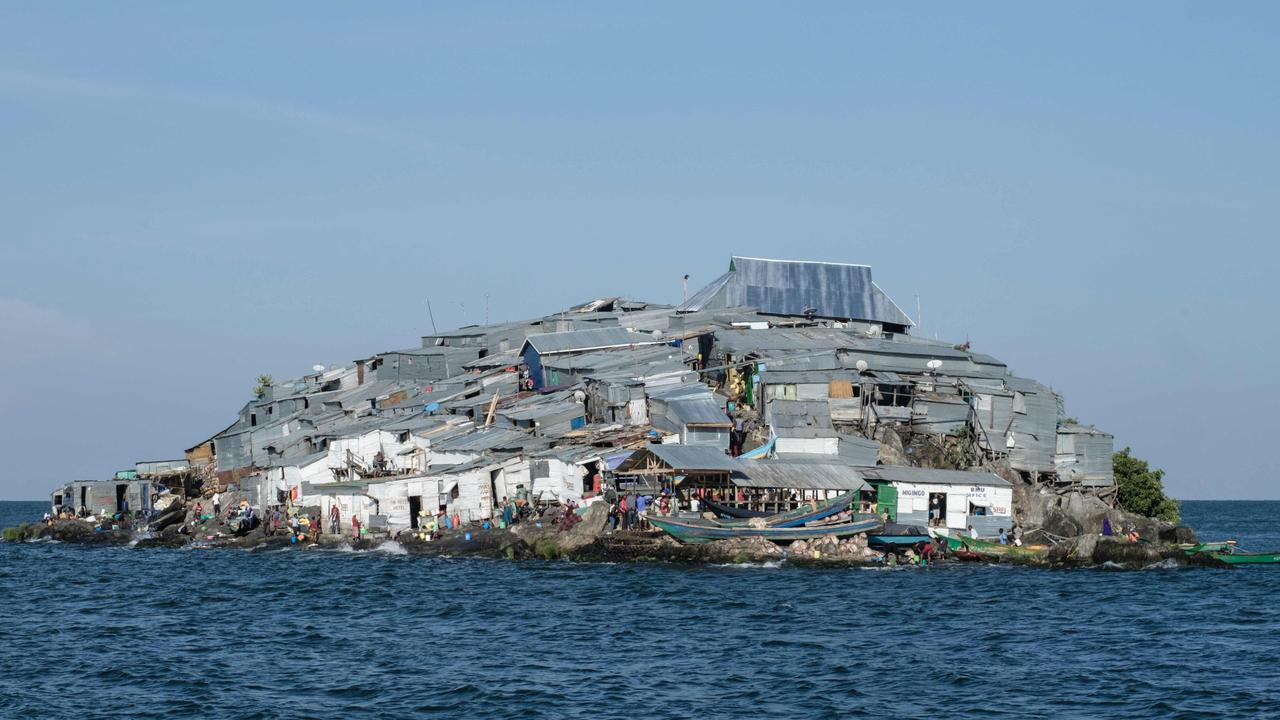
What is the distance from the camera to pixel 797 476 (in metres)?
65.3

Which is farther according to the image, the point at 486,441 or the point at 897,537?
the point at 486,441

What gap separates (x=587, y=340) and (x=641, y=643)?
5123 cm

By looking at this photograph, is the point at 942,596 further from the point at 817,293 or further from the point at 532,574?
the point at 817,293

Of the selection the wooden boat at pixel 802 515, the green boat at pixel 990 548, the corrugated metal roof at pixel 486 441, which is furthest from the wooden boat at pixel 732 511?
the corrugated metal roof at pixel 486 441

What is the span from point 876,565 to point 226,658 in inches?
1146

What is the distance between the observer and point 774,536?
62.2 meters

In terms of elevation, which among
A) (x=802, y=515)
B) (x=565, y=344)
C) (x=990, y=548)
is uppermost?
(x=565, y=344)

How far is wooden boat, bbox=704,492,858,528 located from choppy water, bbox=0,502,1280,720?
1.95 metres

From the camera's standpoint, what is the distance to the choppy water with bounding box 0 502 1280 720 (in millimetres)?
36469

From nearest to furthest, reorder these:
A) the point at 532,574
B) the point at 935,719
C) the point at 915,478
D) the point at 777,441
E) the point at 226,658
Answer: the point at 935,719 < the point at 226,658 < the point at 532,574 < the point at 915,478 < the point at 777,441

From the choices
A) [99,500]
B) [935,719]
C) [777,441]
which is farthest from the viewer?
[99,500]

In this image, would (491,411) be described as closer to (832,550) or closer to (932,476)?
(932,476)

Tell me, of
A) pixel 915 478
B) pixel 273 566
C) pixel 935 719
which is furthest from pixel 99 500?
pixel 935 719

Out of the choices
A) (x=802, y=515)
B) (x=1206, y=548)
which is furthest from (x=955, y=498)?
(x=1206, y=548)
